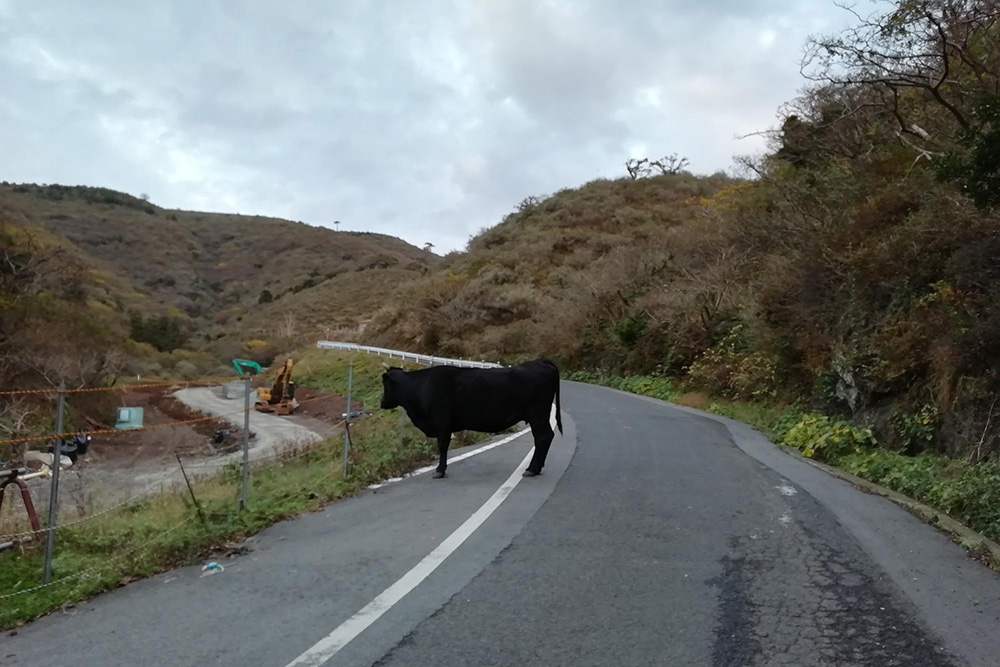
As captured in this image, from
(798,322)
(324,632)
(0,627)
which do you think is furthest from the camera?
(798,322)

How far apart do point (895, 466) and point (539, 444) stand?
498 cm

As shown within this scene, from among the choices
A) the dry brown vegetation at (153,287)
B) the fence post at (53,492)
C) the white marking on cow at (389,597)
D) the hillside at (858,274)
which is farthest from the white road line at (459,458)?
the dry brown vegetation at (153,287)

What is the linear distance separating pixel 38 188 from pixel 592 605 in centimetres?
17531

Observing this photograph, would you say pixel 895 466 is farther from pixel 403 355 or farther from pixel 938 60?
pixel 403 355

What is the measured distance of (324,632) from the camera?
442 centimetres

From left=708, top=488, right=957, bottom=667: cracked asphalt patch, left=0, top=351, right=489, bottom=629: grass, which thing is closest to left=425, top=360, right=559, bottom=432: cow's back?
left=0, top=351, right=489, bottom=629: grass

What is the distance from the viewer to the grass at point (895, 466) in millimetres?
7578

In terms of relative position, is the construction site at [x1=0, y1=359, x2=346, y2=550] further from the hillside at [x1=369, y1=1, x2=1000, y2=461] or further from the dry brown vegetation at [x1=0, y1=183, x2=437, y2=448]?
the hillside at [x1=369, y1=1, x2=1000, y2=461]

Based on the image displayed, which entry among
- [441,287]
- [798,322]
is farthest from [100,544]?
[441,287]

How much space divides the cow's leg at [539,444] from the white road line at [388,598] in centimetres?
178

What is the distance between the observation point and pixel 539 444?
9633mm

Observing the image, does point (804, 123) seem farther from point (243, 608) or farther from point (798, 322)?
point (243, 608)

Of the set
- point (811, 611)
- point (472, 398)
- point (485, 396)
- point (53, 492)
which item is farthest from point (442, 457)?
point (811, 611)

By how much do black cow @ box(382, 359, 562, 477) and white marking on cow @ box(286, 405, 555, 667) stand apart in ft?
6.97
